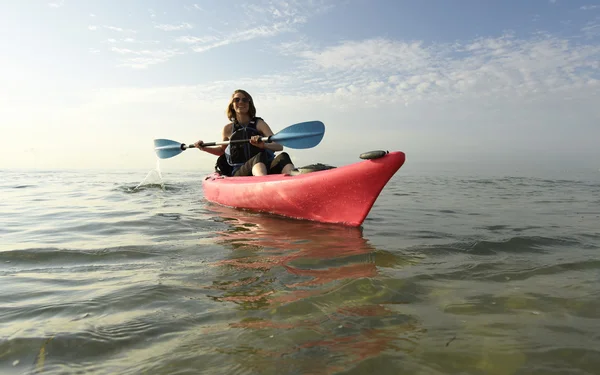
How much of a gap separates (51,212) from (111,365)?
15.6 feet

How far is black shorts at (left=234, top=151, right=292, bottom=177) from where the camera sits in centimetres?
503

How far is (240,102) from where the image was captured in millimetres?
5707

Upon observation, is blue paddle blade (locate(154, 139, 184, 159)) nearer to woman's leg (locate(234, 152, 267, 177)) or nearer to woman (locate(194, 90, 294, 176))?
woman (locate(194, 90, 294, 176))

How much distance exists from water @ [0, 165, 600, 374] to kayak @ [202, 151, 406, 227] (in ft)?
0.86

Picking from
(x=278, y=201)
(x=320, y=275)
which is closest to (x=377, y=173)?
(x=278, y=201)

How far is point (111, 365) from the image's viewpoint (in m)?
1.25

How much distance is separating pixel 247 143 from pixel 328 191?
2.25 metres

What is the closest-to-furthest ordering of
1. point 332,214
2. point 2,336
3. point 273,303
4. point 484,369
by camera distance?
point 484,369 → point 2,336 → point 273,303 → point 332,214

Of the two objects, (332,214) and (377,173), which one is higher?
(377,173)

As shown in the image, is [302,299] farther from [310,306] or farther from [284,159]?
[284,159]

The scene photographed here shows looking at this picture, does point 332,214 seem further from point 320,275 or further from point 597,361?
point 597,361

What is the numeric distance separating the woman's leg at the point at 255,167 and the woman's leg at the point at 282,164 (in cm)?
14

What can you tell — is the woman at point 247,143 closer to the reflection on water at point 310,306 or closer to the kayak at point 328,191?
the kayak at point 328,191

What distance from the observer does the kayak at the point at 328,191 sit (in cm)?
364
